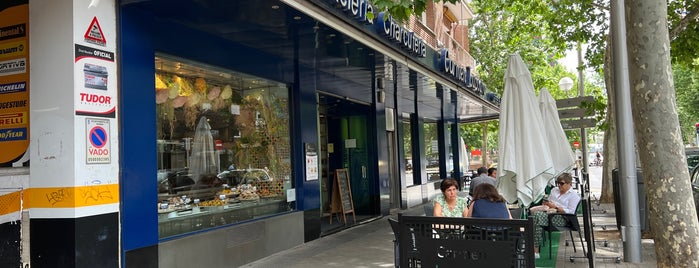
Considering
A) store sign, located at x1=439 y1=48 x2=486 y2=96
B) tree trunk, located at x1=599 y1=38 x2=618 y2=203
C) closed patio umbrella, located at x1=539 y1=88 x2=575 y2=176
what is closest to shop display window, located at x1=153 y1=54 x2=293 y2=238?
store sign, located at x1=439 y1=48 x2=486 y2=96

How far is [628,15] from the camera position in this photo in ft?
15.5

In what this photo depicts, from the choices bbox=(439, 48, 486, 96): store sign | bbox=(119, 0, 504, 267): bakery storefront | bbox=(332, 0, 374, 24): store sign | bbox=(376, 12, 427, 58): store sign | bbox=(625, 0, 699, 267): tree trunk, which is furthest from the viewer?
bbox=(439, 48, 486, 96): store sign

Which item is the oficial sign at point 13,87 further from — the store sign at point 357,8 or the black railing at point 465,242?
the black railing at point 465,242

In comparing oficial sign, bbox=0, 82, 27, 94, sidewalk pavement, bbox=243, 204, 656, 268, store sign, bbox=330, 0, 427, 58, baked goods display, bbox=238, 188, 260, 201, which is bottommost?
sidewalk pavement, bbox=243, 204, 656, 268

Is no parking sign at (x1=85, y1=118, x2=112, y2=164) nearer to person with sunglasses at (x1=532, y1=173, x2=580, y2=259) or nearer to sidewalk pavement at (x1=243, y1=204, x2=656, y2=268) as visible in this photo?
sidewalk pavement at (x1=243, y1=204, x2=656, y2=268)

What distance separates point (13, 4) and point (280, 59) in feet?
13.3

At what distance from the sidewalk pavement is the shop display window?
84 cm

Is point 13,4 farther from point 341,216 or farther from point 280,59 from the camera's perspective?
point 341,216

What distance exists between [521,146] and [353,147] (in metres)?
6.40

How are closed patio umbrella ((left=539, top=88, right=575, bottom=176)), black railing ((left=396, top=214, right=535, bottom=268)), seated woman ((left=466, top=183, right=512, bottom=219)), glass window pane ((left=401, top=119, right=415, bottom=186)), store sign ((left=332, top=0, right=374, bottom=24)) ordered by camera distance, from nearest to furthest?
black railing ((left=396, top=214, right=535, bottom=268)) < seated woman ((left=466, top=183, right=512, bottom=219)) < store sign ((left=332, top=0, right=374, bottom=24)) < closed patio umbrella ((left=539, top=88, right=575, bottom=176)) < glass window pane ((left=401, top=119, right=415, bottom=186))

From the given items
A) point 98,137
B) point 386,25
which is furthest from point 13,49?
point 386,25

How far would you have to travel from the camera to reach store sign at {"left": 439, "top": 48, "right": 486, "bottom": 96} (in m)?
10.9

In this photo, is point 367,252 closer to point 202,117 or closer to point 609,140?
point 202,117

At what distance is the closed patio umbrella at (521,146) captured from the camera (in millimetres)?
6340
